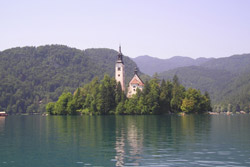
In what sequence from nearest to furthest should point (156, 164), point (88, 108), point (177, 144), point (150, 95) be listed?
point (156, 164) → point (177, 144) → point (150, 95) → point (88, 108)

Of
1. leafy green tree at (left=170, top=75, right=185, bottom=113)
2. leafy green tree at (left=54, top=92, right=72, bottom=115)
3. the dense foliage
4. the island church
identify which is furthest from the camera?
the island church

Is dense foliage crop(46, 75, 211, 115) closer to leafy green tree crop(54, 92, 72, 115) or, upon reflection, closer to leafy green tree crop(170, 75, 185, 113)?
leafy green tree crop(170, 75, 185, 113)

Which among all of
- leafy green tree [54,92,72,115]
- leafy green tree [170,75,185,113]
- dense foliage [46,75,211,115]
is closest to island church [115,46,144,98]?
dense foliage [46,75,211,115]

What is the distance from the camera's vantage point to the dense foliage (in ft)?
409

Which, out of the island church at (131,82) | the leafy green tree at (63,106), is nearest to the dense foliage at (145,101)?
the leafy green tree at (63,106)

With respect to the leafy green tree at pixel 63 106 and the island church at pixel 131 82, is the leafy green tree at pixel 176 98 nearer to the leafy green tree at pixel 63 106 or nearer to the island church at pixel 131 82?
the island church at pixel 131 82

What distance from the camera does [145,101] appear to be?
12488 centimetres

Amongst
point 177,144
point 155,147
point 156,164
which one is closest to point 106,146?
point 155,147

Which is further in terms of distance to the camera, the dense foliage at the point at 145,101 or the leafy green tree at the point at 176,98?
the leafy green tree at the point at 176,98

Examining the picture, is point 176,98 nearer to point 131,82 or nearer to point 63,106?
point 131,82

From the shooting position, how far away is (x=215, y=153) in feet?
96.6

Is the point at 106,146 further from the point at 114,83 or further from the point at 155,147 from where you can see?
the point at 114,83

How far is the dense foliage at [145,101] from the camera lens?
409 ft

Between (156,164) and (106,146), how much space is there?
9915 mm
